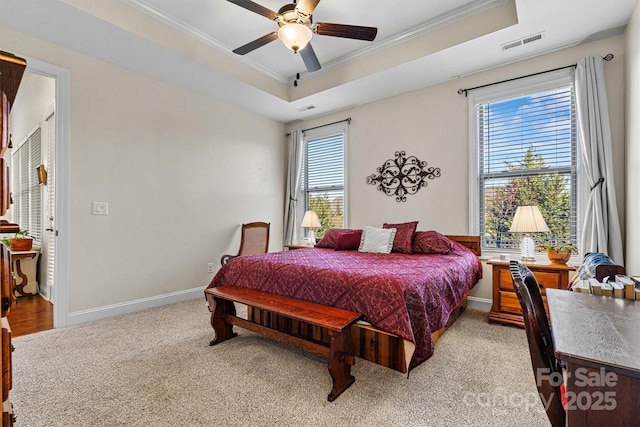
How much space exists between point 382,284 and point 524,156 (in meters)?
2.55

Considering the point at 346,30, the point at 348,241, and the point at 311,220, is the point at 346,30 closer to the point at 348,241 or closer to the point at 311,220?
the point at 348,241

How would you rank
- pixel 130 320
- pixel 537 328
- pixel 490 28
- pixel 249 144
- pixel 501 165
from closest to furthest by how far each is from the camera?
1. pixel 537 328
2. pixel 490 28
3. pixel 130 320
4. pixel 501 165
5. pixel 249 144

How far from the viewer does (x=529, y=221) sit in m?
2.92

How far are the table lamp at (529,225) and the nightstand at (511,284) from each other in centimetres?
22

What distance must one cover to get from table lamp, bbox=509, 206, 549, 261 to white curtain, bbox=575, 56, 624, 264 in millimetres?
380

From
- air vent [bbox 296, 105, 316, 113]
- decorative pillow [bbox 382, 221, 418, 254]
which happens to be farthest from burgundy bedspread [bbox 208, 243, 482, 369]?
air vent [bbox 296, 105, 316, 113]

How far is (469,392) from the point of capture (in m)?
1.85

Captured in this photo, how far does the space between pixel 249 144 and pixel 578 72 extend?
4.11m

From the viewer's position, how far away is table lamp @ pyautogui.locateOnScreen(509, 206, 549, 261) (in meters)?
2.90

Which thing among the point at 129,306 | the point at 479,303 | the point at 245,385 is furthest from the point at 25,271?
the point at 479,303

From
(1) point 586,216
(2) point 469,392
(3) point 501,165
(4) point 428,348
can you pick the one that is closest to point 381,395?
(4) point 428,348

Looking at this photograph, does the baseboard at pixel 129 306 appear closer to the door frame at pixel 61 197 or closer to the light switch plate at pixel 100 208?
Result: the door frame at pixel 61 197

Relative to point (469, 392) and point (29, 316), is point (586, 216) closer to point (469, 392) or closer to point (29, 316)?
point (469, 392)

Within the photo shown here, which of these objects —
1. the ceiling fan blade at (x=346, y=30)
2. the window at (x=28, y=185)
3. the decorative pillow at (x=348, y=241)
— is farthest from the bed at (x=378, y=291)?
the window at (x=28, y=185)
